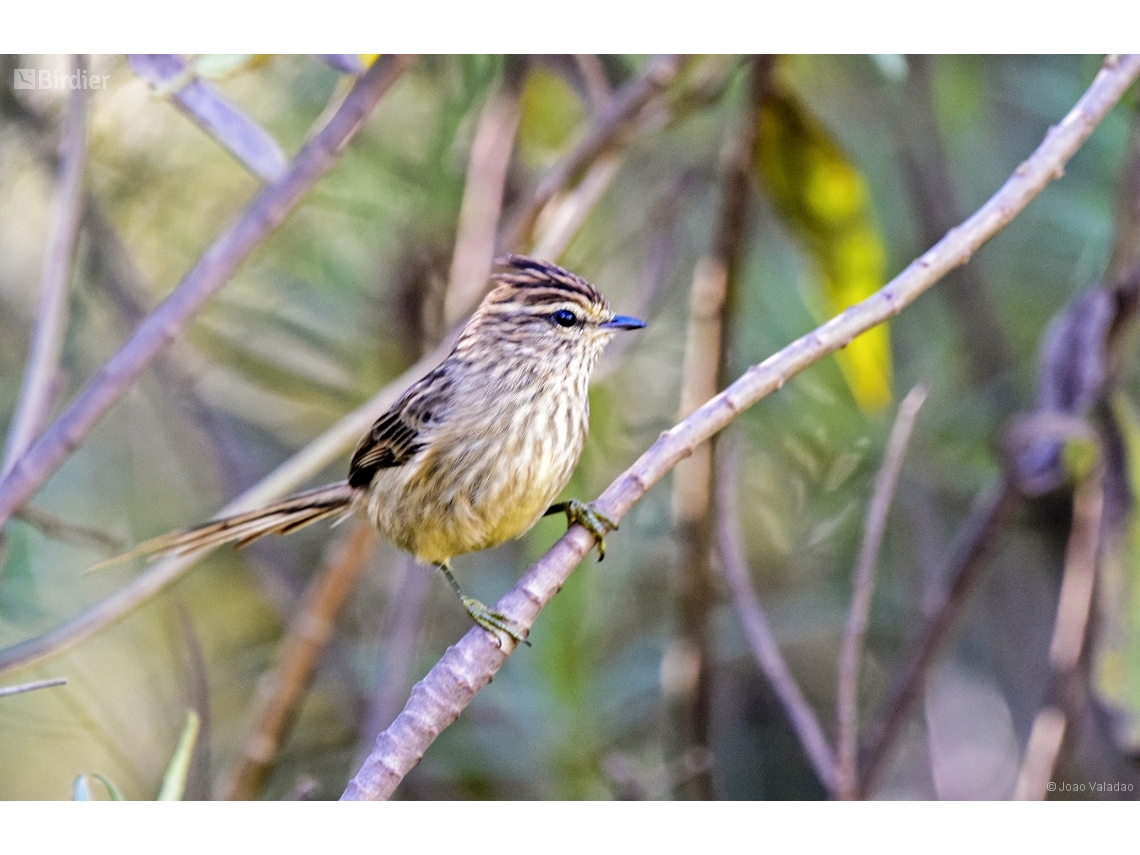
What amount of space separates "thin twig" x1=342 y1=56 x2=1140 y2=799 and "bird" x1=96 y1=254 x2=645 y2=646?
0.17 m

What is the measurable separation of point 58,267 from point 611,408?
44.1 inches

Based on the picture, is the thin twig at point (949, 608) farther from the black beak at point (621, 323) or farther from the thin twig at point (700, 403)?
the black beak at point (621, 323)

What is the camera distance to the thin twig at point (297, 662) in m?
2.18

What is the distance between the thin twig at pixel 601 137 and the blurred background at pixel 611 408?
0.6 inches

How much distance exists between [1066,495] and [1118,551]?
17 centimetres

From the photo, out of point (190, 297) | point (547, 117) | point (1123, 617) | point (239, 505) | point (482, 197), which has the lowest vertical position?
point (1123, 617)

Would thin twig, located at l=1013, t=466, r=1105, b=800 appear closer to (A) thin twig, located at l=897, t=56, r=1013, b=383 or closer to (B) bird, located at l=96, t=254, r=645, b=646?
(A) thin twig, located at l=897, t=56, r=1013, b=383

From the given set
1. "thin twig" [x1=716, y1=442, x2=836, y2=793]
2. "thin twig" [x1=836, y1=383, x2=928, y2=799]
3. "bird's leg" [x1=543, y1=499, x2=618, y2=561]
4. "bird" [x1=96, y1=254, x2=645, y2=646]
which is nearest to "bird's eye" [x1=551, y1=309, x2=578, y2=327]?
"bird" [x1=96, y1=254, x2=645, y2=646]

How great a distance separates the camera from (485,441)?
183cm

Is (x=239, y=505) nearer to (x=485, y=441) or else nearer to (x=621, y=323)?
(x=485, y=441)

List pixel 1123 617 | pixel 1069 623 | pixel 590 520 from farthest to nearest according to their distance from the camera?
1. pixel 1069 623
2. pixel 1123 617
3. pixel 590 520

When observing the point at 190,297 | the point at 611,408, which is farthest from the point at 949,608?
the point at 190,297

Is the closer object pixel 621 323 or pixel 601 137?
pixel 621 323
